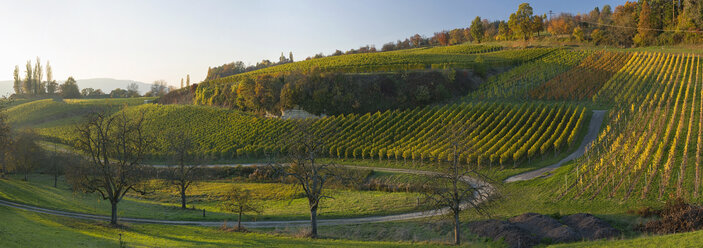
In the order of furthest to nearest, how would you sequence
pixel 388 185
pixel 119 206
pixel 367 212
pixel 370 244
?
pixel 388 185 < pixel 119 206 < pixel 367 212 < pixel 370 244

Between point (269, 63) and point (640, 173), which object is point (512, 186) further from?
point (269, 63)

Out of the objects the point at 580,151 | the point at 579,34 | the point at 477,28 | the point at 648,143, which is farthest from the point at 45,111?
the point at 579,34

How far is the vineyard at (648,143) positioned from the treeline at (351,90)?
24065mm

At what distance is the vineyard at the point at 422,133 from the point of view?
46.2m

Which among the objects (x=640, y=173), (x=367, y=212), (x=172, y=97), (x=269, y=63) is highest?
(x=269, y=63)

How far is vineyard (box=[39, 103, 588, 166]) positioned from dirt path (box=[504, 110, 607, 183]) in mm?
1126

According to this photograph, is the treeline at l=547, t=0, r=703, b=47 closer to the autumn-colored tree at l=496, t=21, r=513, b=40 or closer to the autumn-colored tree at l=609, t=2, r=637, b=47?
the autumn-colored tree at l=609, t=2, r=637, b=47

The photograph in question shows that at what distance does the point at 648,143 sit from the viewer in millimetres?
36500

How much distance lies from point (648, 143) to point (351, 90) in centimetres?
4648

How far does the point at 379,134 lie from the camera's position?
59500mm

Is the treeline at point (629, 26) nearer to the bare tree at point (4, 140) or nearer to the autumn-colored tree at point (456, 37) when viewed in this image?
the autumn-colored tree at point (456, 37)

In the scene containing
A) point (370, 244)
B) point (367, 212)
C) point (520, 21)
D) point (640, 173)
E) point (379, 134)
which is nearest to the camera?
point (370, 244)

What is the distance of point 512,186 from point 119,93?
156 meters

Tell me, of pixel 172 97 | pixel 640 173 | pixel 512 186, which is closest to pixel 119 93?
pixel 172 97
